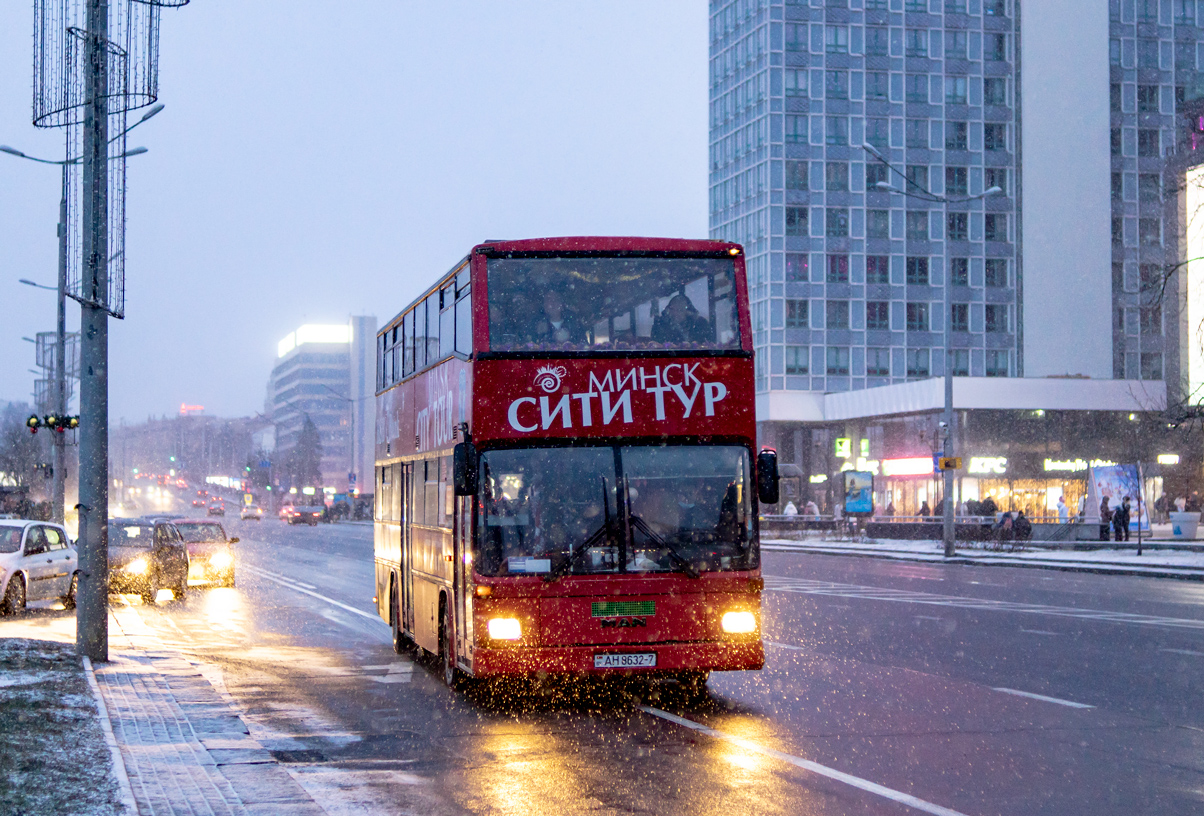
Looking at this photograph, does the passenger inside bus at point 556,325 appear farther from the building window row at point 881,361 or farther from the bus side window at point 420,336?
the building window row at point 881,361

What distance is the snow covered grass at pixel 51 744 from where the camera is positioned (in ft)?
24.9

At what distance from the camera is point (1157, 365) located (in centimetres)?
10219

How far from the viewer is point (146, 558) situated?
2745 cm

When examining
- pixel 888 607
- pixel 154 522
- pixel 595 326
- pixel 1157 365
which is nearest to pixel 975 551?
pixel 888 607

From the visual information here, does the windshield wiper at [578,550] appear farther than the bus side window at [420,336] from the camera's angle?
No

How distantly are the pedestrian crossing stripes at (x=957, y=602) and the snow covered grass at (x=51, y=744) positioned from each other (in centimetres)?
1473

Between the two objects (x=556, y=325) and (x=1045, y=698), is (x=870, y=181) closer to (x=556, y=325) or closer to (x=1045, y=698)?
(x=1045, y=698)

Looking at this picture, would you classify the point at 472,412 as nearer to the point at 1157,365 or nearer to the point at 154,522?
the point at 154,522

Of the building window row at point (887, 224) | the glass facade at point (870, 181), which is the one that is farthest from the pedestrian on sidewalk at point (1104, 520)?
the building window row at point (887, 224)

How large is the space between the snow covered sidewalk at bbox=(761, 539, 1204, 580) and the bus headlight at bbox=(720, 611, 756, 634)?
23.7 meters

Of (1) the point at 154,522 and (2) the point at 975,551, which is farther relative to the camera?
(2) the point at 975,551

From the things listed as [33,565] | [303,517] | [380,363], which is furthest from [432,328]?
[303,517]

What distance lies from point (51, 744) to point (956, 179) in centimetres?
9610

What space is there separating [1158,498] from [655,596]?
6652cm
